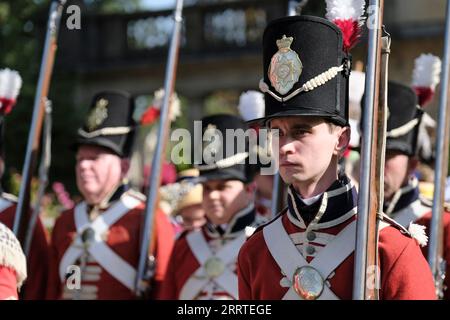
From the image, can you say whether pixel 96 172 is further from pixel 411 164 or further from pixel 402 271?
pixel 402 271

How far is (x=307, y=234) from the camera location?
3176 millimetres

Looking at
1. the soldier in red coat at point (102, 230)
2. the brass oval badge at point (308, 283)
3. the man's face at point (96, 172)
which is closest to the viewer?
the brass oval badge at point (308, 283)

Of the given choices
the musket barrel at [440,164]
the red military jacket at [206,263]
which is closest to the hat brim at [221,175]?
the red military jacket at [206,263]

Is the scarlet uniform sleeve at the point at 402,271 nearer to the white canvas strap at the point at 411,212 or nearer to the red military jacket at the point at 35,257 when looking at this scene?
the white canvas strap at the point at 411,212

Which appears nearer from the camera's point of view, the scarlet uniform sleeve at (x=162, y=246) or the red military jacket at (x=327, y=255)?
the red military jacket at (x=327, y=255)

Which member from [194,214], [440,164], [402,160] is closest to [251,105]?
[402,160]

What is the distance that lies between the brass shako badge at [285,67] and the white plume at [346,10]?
0.20 meters

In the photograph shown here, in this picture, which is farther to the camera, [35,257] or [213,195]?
[35,257]

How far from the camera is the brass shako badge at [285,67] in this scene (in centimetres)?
314

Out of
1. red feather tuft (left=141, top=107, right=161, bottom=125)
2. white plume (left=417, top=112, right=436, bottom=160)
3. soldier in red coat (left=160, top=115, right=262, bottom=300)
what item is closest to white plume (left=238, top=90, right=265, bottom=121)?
soldier in red coat (left=160, top=115, right=262, bottom=300)

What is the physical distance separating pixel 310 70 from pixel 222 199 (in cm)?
206

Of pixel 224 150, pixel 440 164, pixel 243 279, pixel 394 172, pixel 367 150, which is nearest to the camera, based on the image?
pixel 367 150

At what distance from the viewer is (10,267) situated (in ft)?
10.8

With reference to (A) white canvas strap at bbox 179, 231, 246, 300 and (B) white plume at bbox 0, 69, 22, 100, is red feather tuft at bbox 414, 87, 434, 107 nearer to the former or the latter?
(A) white canvas strap at bbox 179, 231, 246, 300
